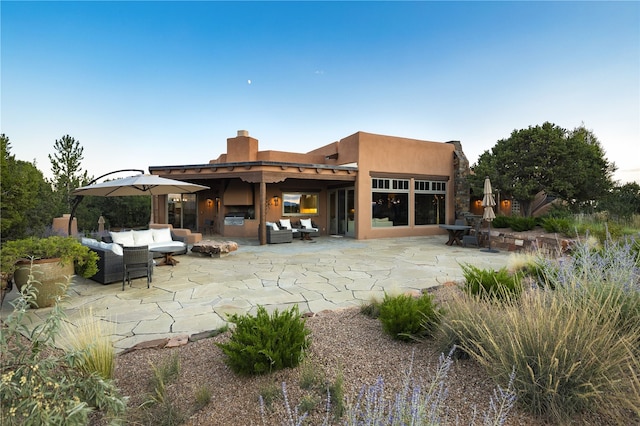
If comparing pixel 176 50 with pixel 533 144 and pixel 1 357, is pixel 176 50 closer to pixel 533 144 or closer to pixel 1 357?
pixel 1 357

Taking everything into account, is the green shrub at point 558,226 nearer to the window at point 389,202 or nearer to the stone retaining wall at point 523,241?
the stone retaining wall at point 523,241

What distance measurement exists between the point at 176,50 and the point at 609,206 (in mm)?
16768

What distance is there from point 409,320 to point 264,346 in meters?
1.35

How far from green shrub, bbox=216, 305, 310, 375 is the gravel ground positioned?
9 cm

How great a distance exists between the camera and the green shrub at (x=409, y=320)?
2631mm

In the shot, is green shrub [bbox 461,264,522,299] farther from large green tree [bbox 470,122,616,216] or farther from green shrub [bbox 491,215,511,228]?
large green tree [bbox 470,122,616,216]

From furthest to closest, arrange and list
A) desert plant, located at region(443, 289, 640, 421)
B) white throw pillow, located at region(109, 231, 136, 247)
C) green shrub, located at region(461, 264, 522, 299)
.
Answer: white throw pillow, located at region(109, 231, 136, 247)
green shrub, located at region(461, 264, 522, 299)
desert plant, located at region(443, 289, 640, 421)

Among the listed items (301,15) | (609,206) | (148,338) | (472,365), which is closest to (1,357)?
(148,338)

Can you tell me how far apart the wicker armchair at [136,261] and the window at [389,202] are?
9337mm

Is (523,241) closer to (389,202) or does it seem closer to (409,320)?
(389,202)

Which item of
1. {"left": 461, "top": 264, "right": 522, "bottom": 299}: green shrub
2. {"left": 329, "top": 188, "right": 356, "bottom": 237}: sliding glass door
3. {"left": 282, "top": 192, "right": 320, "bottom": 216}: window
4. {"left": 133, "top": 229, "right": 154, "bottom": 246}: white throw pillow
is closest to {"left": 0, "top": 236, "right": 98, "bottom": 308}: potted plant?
{"left": 133, "top": 229, "right": 154, "bottom": 246}: white throw pillow

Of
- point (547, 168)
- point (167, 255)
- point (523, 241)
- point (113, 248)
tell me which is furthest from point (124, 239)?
point (547, 168)

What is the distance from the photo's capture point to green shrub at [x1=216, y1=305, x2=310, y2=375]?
2143 millimetres

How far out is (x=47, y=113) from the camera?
10.4 metres
